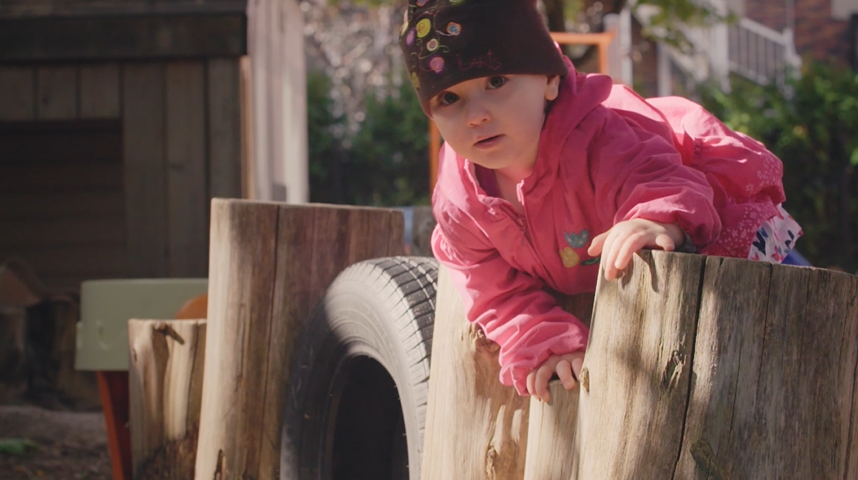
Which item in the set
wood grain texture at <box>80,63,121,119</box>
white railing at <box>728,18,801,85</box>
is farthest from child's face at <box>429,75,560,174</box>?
white railing at <box>728,18,801,85</box>

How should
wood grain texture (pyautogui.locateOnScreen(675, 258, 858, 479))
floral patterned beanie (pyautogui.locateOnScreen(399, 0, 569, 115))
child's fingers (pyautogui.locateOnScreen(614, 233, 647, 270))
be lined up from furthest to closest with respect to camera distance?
1. floral patterned beanie (pyautogui.locateOnScreen(399, 0, 569, 115))
2. child's fingers (pyautogui.locateOnScreen(614, 233, 647, 270))
3. wood grain texture (pyautogui.locateOnScreen(675, 258, 858, 479))

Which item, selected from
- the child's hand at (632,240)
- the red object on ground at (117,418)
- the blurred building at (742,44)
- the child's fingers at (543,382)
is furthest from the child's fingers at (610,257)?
the blurred building at (742,44)

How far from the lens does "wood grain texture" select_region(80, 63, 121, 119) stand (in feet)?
18.0

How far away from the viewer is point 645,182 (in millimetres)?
1831

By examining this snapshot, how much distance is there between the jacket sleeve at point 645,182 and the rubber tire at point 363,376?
2.50 feet

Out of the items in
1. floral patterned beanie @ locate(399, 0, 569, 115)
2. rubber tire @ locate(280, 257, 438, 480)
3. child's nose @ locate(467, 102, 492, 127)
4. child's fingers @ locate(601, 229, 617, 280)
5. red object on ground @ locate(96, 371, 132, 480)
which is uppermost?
floral patterned beanie @ locate(399, 0, 569, 115)

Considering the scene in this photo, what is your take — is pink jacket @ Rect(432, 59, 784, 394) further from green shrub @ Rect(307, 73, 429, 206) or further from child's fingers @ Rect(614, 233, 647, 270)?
green shrub @ Rect(307, 73, 429, 206)

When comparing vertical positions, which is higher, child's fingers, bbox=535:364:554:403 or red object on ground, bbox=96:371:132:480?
child's fingers, bbox=535:364:554:403

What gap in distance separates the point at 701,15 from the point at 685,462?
39.4 ft

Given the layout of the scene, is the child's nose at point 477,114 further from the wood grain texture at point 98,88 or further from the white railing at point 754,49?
the white railing at point 754,49

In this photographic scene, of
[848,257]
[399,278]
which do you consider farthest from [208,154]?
[848,257]

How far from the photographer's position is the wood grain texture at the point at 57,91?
18.0 ft

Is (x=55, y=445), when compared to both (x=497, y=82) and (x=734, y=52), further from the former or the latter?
(x=734, y=52)

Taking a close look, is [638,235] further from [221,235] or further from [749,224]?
[221,235]
